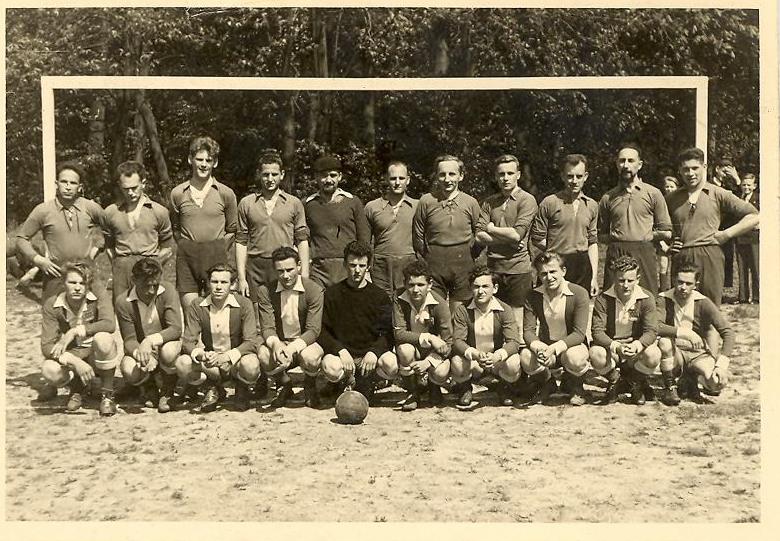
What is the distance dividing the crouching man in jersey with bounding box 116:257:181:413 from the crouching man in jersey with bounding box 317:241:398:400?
101 cm

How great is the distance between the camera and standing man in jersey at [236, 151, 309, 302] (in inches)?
254

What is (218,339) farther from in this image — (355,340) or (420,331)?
(420,331)

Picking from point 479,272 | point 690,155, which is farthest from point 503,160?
point 690,155

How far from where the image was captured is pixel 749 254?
21.9ft

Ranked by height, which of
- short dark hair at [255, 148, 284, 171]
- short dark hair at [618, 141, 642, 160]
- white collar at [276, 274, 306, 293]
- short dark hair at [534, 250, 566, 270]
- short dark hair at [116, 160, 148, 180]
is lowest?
white collar at [276, 274, 306, 293]

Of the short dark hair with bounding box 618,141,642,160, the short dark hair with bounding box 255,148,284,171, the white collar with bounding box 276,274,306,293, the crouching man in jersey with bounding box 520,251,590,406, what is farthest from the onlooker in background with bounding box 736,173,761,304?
the short dark hair with bounding box 255,148,284,171

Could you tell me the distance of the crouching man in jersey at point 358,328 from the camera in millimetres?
6273

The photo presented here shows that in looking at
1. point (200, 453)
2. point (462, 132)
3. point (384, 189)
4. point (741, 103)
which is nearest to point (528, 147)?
point (462, 132)

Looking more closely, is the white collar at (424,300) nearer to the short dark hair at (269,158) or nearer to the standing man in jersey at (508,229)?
the standing man in jersey at (508,229)

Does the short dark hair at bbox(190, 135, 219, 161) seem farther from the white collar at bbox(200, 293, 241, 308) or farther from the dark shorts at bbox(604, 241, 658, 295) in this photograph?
the dark shorts at bbox(604, 241, 658, 295)

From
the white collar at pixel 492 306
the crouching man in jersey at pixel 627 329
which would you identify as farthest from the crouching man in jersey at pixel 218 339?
the crouching man in jersey at pixel 627 329

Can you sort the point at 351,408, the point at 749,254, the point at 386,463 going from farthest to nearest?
the point at 749,254, the point at 351,408, the point at 386,463

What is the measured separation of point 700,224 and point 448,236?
5.81ft

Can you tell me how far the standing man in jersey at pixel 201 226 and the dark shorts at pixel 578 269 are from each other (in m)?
2.29
